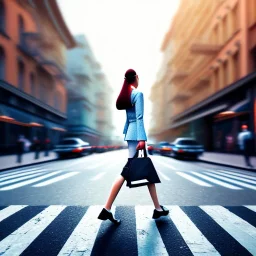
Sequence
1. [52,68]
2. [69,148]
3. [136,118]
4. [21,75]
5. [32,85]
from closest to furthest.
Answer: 1. [136,118]
2. [69,148]
3. [21,75]
4. [32,85]
5. [52,68]

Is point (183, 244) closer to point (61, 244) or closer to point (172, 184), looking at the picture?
point (61, 244)

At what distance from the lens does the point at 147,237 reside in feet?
9.84

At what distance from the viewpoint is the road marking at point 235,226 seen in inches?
112

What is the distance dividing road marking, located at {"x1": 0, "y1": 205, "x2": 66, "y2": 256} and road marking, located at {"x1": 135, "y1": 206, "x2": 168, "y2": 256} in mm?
1292

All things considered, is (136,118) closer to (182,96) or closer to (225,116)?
(225,116)

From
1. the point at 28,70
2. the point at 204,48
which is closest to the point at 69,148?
the point at 28,70

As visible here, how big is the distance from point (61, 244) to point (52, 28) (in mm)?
33929

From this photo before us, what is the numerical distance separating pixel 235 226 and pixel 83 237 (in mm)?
2081

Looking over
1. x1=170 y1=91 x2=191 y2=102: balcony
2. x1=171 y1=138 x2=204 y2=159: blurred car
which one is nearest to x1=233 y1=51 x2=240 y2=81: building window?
x1=171 y1=138 x2=204 y2=159: blurred car

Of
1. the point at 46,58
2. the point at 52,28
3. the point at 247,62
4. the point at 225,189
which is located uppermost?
the point at 52,28

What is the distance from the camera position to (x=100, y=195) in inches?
216

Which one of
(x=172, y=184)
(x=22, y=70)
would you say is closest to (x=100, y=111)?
(x=22, y=70)

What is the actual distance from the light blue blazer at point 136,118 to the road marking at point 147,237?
121cm

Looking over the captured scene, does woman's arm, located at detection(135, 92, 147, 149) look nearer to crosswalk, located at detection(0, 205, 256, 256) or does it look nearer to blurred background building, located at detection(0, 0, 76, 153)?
crosswalk, located at detection(0, 205, 256, 256)
